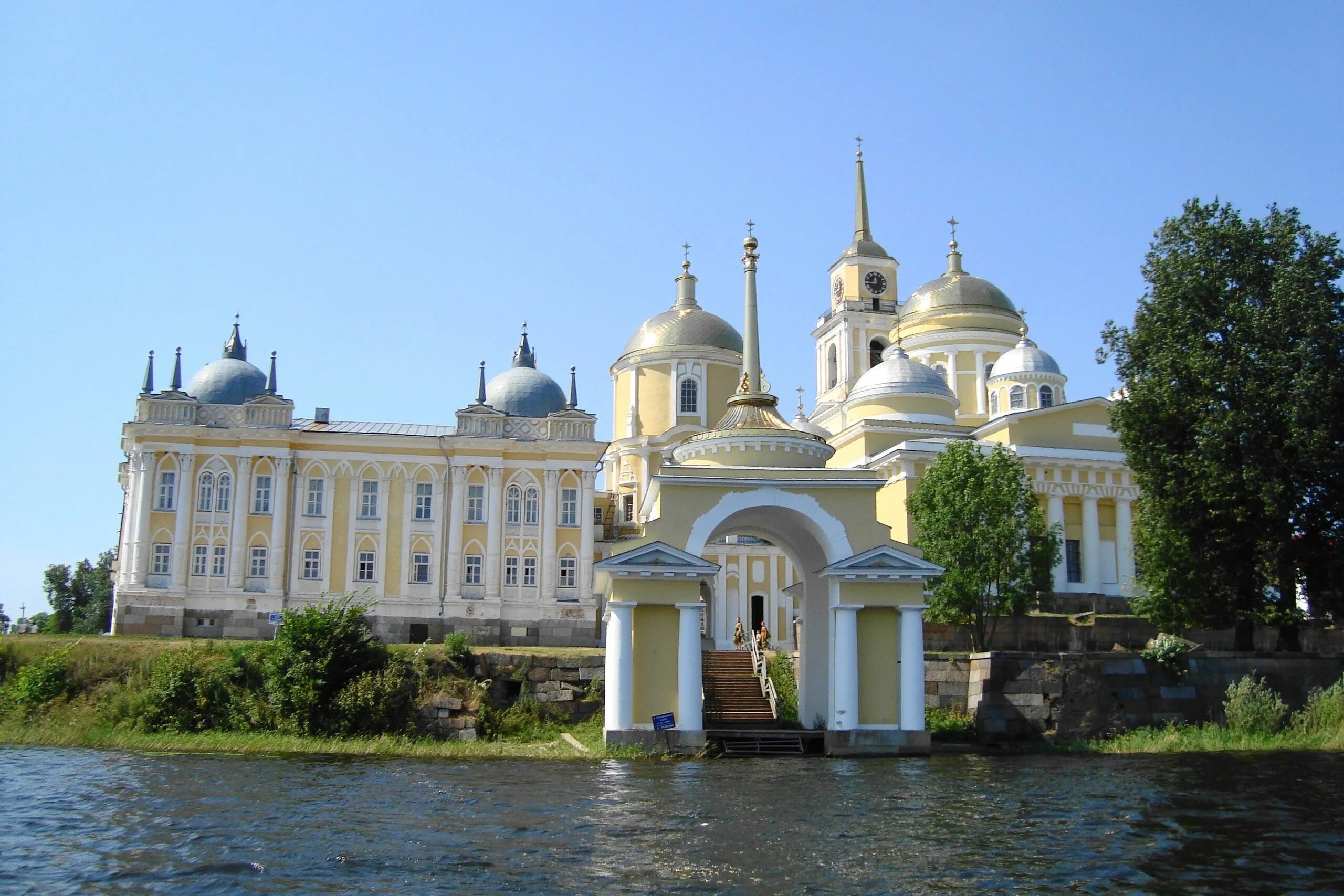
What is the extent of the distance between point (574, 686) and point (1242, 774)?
16375mm

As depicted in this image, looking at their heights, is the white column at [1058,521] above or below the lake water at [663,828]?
above

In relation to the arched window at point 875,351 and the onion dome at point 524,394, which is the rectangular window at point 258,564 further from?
the arched window at point 875,351

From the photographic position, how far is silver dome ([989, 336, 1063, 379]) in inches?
2124

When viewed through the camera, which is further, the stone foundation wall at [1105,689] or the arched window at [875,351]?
the arched window at [875,351]

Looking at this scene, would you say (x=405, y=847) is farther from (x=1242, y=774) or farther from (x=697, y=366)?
(x=697, y=366)

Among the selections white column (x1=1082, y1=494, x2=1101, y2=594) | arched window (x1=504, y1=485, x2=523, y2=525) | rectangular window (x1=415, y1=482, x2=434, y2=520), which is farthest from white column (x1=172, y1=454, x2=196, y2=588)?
white column (x1=1082, y1=494, x2=1101, y2=594)

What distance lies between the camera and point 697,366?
2345 inches

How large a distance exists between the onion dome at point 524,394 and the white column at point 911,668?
23549mm

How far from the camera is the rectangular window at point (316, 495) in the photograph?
1842 inches

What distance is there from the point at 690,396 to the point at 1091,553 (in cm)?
2067

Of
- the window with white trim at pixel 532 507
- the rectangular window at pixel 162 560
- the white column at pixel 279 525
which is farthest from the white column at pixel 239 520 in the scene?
the window with white trim at pixel 532 507

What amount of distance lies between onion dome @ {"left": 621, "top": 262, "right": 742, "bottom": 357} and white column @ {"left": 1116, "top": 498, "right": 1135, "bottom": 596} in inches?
783

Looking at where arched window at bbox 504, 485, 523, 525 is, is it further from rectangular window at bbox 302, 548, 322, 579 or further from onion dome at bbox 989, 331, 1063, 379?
onion dome at bbox 989, 331, 1063, 379

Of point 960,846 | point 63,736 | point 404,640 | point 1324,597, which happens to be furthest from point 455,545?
point 960,846
